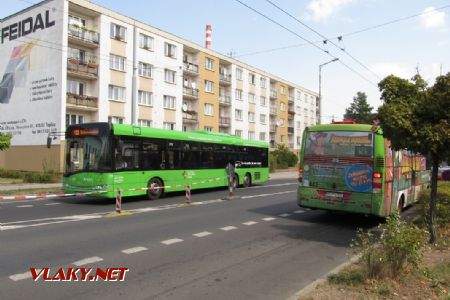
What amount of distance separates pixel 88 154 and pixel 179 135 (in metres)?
4.52

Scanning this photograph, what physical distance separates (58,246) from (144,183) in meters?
8.69

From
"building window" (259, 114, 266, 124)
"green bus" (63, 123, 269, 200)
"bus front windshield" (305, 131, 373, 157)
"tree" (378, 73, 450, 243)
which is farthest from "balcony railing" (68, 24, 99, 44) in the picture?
"building window" (259, 114, 266, 124)

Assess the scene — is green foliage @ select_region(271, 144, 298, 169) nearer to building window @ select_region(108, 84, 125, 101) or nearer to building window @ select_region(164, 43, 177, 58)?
building window @ select_region(164, 43, 177, 58)

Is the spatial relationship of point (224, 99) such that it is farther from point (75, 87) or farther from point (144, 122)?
point (75, 87)

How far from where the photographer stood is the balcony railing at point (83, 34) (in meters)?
32.9

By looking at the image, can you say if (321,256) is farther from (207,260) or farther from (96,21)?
(96,21)

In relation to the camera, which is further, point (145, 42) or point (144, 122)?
point (145, 42)

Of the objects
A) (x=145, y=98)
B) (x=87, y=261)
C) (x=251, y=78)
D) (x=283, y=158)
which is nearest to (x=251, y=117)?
(x=251, y=78)


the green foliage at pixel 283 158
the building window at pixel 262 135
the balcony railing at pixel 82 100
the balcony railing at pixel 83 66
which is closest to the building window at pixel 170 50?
the balcony railing at pixel 83 66

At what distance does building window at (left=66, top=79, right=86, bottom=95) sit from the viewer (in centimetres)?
3351

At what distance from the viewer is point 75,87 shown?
33.9 meters

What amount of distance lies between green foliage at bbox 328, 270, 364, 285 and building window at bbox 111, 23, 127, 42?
110 ft

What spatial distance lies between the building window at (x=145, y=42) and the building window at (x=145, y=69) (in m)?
1.51

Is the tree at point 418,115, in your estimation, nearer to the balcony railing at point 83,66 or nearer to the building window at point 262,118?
the balcony railing at point 83,66
